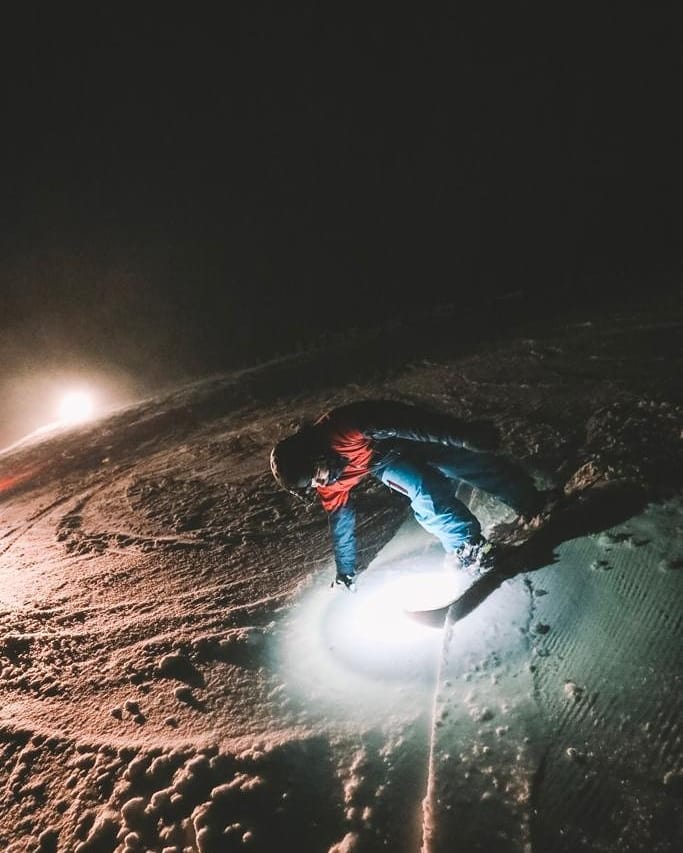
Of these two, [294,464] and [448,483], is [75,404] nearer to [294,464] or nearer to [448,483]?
[294,464]

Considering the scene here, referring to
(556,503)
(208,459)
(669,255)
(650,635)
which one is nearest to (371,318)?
(669,255)

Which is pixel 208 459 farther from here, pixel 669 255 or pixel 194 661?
pixel 669 255

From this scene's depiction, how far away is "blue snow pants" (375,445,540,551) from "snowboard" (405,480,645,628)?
0.23 m

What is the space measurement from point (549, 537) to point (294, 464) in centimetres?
150

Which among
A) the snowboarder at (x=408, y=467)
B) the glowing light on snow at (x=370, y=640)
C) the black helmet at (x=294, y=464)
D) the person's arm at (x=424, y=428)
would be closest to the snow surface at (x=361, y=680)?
the glowing light on snow at (x=370, y=640)

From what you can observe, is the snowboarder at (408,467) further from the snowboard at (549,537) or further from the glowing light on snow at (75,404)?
the glowing light on snow at (75,404)

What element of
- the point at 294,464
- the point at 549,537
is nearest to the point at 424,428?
the point at 294,464

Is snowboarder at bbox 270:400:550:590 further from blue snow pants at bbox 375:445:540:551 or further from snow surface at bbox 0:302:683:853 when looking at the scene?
snow surface at bbox 0:302:683:853

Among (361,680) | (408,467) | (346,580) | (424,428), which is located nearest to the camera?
(361,680)

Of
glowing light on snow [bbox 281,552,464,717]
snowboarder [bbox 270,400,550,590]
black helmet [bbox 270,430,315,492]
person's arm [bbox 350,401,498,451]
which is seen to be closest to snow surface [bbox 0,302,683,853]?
glowing light on snow [bbox 281,552,464,717]

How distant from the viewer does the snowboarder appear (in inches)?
107

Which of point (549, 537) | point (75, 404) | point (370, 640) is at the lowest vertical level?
point (75, 404)

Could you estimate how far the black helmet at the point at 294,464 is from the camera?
8.68 feet

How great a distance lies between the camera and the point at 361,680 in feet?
8.23
